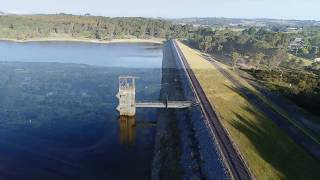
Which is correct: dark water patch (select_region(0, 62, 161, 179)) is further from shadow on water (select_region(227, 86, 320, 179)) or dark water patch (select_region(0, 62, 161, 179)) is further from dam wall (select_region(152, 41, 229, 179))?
shadow on water (select_region(227, 86, 320, 179))

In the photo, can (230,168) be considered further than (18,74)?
No

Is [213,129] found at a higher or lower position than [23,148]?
higher

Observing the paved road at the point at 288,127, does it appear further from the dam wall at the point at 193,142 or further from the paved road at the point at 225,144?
the dam wall at the point at 193,142

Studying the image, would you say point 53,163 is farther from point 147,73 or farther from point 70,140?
point 147,73

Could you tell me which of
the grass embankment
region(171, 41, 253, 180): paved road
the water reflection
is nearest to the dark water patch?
the water reflection

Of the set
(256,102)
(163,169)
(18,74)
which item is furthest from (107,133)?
(18,74)

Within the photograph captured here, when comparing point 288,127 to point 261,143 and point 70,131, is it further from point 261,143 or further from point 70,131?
point 70,131

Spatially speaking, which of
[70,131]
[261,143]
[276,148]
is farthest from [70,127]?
[276,148]
